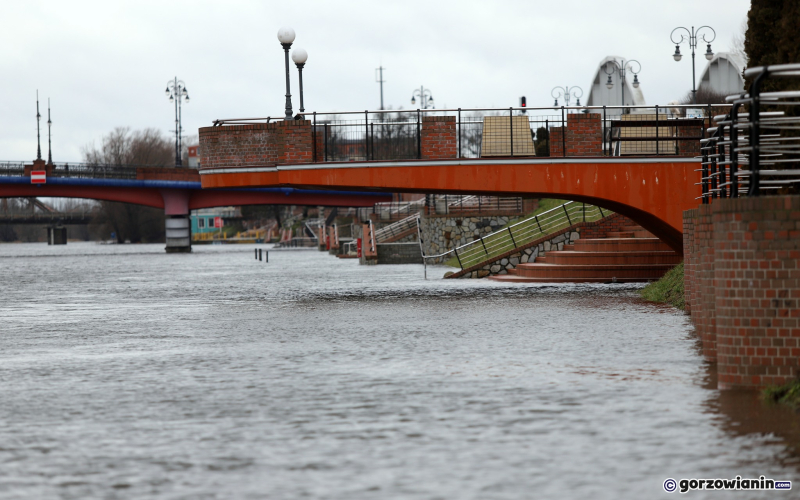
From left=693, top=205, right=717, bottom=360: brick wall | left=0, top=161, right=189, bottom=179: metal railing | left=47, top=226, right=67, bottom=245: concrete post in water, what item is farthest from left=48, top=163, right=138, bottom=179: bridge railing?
left=47, top=226, right=67, bottom=245: concrete post in water

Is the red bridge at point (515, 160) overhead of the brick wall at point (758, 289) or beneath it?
overhead

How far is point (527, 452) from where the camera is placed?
300 inches

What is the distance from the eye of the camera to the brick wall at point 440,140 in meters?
25.6

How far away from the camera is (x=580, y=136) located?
25.7 meters

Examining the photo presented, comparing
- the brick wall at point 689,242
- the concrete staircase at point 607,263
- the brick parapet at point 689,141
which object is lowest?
the concrete staircase at point 607,263

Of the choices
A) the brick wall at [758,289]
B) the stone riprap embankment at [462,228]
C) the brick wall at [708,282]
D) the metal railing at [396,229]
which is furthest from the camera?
the metal railing at [396,229]

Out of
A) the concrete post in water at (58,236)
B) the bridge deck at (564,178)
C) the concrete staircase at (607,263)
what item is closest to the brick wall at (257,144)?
the bridge deck at (564,178)

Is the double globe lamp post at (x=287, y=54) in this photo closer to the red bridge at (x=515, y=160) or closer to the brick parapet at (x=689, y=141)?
the red bridge at (x=515, y=160)

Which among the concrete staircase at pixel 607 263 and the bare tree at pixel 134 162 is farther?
the bare tree at pixel 134 162

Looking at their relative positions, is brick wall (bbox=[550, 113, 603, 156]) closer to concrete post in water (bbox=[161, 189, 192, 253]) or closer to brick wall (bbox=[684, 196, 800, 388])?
brick wall (bbox=[684, 196, 800, 388])

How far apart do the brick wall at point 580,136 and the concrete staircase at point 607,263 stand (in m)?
4.10

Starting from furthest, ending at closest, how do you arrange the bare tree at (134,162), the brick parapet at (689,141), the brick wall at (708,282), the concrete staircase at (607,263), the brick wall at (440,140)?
the bare tree at (134,162) < the concrete staircase at (607,263) < the brick parapet at (689,141) < the brick wall at (440,140) < the brick wall at (708,282)

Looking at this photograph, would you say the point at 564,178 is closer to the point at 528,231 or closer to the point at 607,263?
the point at 607,263

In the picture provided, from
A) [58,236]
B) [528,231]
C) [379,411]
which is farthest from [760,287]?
[58,236]
